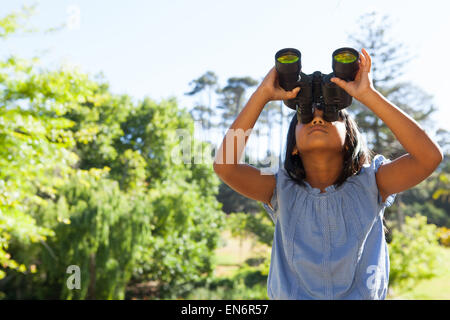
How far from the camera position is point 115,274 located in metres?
7.16

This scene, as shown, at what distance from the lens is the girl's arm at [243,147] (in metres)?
1.08

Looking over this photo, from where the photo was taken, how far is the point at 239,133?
3.57 feet

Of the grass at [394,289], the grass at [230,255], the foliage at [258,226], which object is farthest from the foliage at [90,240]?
the grass at [230,255]

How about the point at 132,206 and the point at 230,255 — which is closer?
the point at 132,206

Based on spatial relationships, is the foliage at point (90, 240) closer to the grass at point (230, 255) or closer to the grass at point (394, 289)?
the grass at point (394, 289)

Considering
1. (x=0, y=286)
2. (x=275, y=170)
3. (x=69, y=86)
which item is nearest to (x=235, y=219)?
(x=0, y=286)

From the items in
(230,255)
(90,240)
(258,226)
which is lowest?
(90,240)

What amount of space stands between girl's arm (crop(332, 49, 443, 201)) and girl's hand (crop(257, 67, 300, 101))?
0.12 metres

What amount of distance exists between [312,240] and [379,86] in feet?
34.1

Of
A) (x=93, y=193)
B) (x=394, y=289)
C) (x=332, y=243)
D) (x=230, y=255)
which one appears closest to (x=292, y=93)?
(x=332, y=243)

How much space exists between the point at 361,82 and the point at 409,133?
168 mm

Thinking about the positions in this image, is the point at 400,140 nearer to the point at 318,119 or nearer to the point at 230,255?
the point at 318,119

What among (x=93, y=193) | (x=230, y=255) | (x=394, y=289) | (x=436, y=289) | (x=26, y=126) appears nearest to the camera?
(x=26, y=126)
